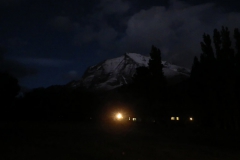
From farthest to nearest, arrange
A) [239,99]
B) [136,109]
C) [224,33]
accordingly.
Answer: [136,109]
[224,33]
[239,99]

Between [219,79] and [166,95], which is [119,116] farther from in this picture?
[219,79]

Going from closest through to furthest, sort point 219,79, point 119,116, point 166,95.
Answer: point 219,79, point 166,95, point 119,116

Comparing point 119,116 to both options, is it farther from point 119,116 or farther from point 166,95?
point 166,95

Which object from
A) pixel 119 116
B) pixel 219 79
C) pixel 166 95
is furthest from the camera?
pixel 119 116

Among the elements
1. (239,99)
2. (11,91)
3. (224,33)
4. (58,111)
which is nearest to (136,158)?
(239,99)

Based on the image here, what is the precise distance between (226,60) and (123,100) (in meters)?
23.2

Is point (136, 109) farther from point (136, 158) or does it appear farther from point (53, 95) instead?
point (136, 158)

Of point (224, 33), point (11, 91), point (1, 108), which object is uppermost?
point (224, 33)

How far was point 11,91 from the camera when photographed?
52281 mm

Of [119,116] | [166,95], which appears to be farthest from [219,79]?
[119,116]

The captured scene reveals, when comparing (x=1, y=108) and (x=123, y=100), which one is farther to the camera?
(x=123, y=100)

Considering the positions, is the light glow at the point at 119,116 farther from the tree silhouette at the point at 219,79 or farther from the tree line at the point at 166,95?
the tree silhouette at the point at 219,79

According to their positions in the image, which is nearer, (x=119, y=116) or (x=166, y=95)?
(x=166, y=95)

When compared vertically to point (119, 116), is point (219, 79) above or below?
above
